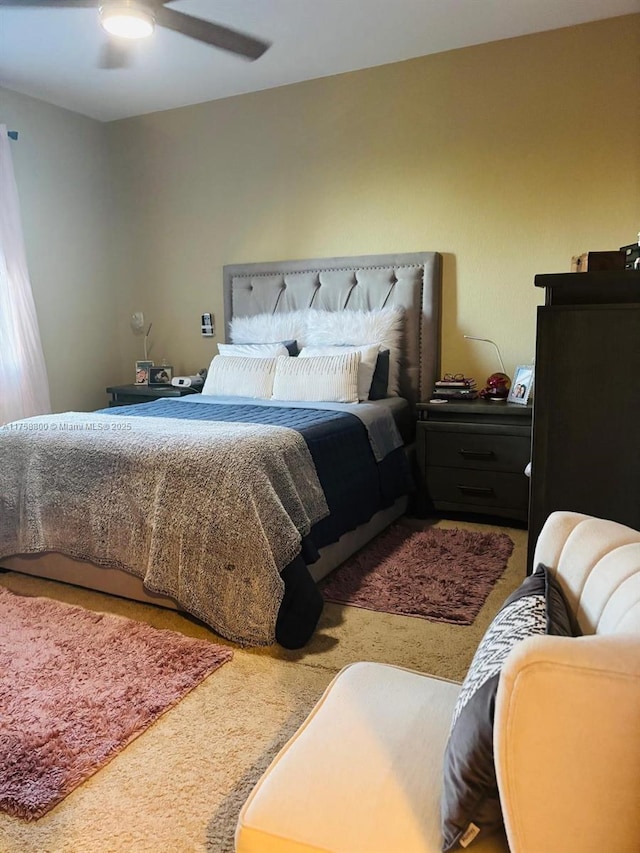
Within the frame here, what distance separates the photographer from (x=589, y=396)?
5.96ft

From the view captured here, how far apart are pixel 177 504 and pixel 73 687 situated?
0.67 m

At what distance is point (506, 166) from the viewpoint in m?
3.61

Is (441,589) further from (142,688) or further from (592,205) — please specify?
(592,205)

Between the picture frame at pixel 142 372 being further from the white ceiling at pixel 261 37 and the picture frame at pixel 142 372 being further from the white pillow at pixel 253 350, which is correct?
the white ceiling at pixel 261 37

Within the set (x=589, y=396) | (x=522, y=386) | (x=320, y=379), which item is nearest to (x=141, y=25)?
(x=320, y=379)

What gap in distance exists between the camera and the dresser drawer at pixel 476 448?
10.9 feet

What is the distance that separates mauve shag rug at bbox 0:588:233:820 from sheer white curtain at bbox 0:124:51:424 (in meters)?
1.90

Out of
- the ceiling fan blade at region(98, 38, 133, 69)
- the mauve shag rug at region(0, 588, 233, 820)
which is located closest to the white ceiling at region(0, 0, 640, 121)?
the ceiling fan blade at region(98, 38, 133, 69)

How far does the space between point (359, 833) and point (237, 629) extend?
1.31 m

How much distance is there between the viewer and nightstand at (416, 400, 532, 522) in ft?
10.9

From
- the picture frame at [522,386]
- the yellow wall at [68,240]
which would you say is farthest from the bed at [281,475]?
the yellow wall at [68,240]

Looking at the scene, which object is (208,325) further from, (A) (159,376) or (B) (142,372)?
(B) (142,372)

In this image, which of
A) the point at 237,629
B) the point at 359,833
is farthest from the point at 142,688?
the point at 359,833

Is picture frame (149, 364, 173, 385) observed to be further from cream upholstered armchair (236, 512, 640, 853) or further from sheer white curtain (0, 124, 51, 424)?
cream upholstered armchair (236, 512, 640, 853)
